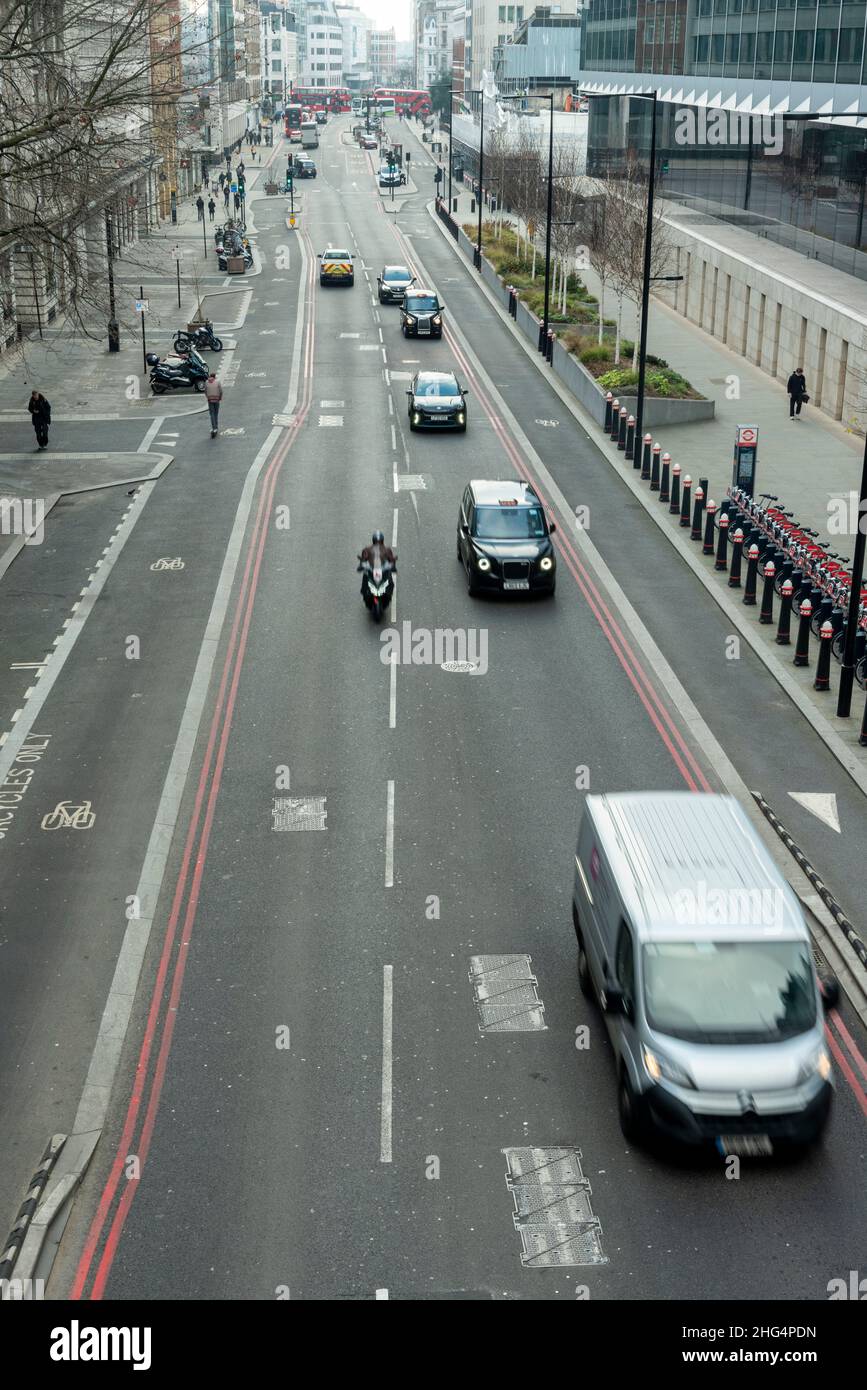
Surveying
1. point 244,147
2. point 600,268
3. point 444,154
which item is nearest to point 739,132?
point 600,268

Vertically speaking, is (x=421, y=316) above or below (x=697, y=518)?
above

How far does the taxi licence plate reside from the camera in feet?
38.1

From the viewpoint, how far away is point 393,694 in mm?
22594

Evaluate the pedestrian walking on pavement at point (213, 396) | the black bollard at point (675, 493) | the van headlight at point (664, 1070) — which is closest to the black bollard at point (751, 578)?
the black bollard at point (675, 493)

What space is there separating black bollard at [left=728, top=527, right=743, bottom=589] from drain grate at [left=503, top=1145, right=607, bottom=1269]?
17.3 metres

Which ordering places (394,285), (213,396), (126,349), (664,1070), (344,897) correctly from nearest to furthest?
(664,1070) → (344,897) → (213,396) → (126,349) → (394,285)

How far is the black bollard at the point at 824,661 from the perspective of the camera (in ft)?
73.3

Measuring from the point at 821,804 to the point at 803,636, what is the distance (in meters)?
5.19

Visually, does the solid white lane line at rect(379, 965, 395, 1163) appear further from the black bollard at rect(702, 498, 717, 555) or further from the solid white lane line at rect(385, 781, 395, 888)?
the black bollard at rect(702, 498, 717, 555)

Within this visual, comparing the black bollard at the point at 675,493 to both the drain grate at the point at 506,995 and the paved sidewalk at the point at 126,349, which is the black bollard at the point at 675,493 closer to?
the paved sidewalk at the point at 126,349

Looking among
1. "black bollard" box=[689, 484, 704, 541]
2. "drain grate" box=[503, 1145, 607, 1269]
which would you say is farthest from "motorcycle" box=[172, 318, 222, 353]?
"drain grate" box=[503, 1145, 607, 1269]

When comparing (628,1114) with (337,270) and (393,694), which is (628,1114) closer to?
(393,694)

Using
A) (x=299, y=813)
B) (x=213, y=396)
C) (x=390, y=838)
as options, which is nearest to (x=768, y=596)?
(x=390, y=838)

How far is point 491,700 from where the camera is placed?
22359 mm
